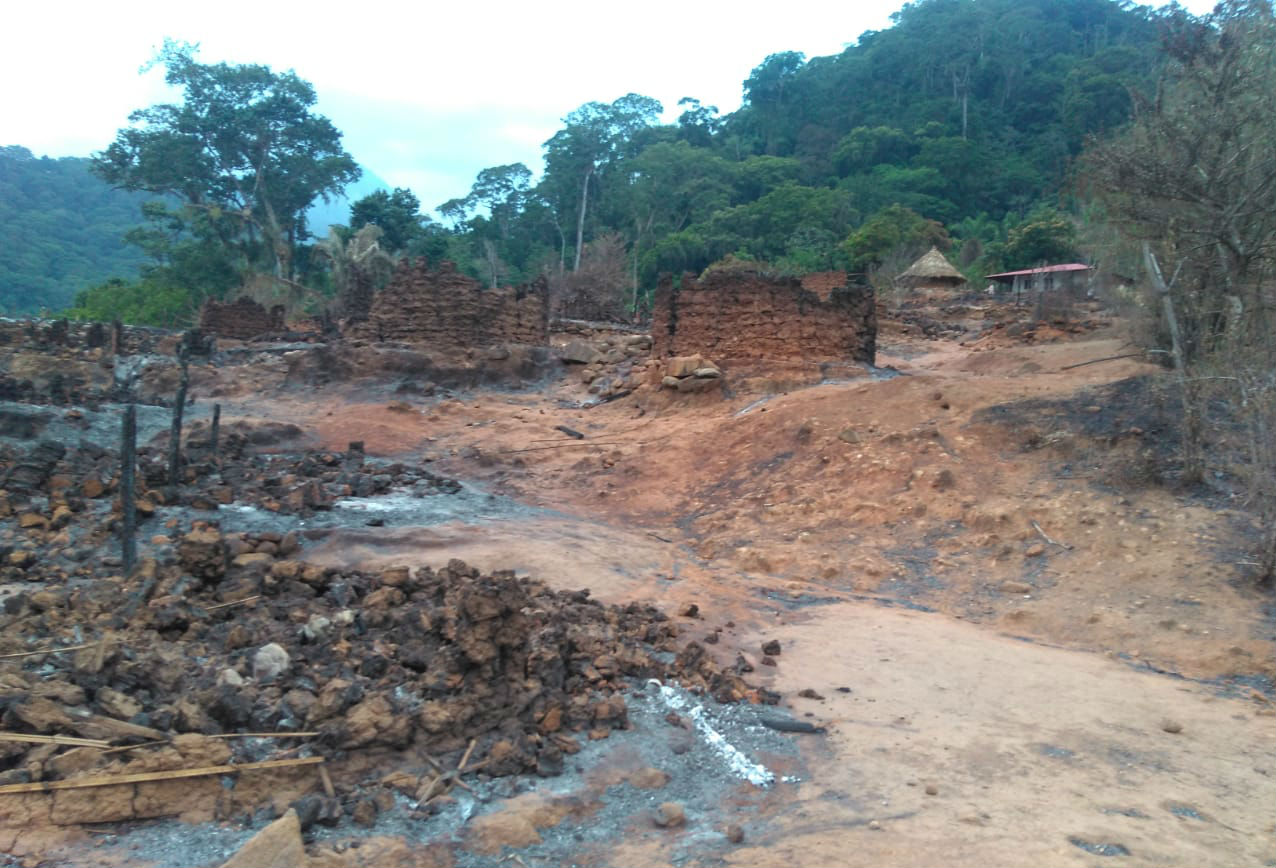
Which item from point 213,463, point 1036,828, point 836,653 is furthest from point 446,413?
point 1036,828

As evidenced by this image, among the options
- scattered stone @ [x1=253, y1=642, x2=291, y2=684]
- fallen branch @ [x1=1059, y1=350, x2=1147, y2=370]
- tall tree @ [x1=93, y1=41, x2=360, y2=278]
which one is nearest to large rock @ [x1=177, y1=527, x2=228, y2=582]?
scattered stone @ [x1=253, y1=642, x2=291, y2=684]

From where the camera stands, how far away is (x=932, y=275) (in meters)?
29.0

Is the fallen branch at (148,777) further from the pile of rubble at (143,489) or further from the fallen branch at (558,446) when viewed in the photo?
the fallen branch at (558,446)

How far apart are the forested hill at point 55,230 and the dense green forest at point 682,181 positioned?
164 mm

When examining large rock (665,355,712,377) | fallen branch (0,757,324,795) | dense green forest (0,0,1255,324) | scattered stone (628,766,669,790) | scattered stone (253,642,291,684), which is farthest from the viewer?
dense green forest (0,0,1255,324)

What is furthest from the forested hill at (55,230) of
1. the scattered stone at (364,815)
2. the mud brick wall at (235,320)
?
the scattered stone at (364,815)

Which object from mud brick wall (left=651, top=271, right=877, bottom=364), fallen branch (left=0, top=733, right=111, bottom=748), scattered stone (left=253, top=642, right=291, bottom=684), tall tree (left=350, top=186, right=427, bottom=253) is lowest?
scattered stone (left=253, top=642, right=291, bottom=684)

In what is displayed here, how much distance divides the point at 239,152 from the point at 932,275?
27.9 meters

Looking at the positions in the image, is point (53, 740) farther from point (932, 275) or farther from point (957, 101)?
point (957, 101)

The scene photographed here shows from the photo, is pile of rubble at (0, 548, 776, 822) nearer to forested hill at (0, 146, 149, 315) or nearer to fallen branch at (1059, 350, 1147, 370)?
fallen branch at (1059, 350, 1147, 370)

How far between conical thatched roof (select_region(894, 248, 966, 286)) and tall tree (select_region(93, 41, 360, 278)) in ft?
77.6

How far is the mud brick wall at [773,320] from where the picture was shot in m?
13.2

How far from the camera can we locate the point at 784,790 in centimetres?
402

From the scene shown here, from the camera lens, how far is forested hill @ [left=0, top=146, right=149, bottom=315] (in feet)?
126
